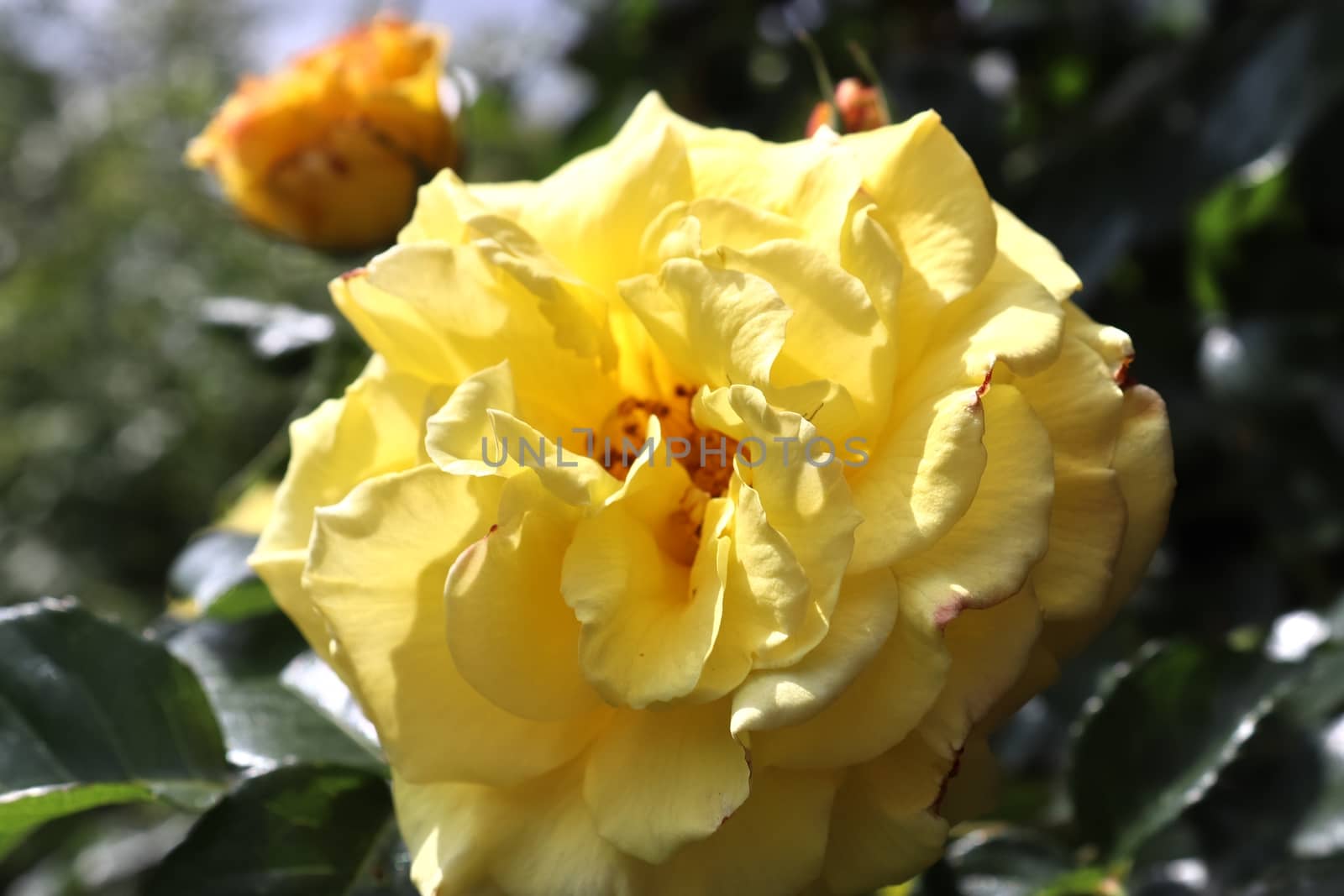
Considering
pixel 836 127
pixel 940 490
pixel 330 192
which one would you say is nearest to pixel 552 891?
pixel 940 490

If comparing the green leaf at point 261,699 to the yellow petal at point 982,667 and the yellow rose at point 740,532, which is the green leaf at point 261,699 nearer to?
the yellow rose at point 740,532

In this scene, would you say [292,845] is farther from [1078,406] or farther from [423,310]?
[1078,406]

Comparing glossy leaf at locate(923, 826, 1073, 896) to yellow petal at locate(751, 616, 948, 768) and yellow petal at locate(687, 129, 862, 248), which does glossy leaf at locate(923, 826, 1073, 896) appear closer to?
yellow petal at locate(751, 616, 948, 768)

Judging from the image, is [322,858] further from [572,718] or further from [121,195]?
[121,195]

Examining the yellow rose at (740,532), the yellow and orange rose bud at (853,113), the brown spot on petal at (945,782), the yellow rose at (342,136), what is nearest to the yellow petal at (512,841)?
the yellow rose at (740,532)

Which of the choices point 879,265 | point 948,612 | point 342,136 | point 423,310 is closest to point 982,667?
point 948,612

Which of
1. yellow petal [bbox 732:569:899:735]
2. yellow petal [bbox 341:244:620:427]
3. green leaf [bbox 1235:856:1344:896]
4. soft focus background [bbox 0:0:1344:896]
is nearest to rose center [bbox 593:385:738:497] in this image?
yellow petal [bbox 341:244:620:427]
